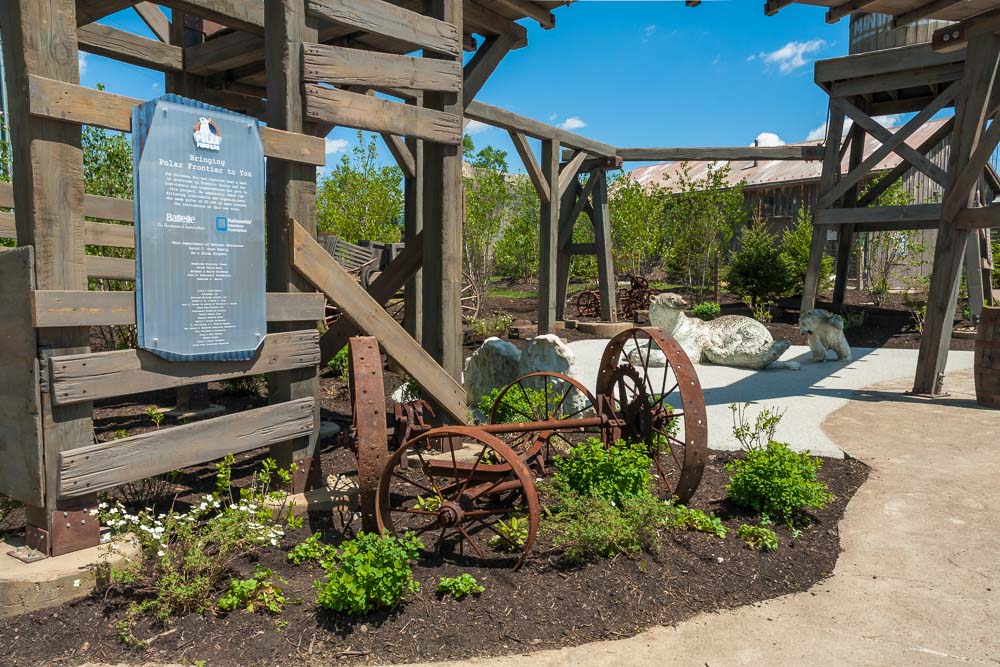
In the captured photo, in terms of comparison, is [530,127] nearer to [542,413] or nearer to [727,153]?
[727,153]

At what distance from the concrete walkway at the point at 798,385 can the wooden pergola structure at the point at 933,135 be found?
128 centimetres

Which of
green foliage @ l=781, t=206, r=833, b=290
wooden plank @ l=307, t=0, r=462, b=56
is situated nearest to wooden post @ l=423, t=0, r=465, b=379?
wooden plank @ l=307, t=0, r=462, b=56

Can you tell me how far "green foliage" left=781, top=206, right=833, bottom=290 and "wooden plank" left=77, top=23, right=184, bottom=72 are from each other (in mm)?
14912

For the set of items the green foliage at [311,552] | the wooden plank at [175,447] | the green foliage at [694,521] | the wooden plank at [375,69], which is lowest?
the green foliage at [311,552]

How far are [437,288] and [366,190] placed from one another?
14.9 metres

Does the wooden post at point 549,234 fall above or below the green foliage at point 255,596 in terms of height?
above

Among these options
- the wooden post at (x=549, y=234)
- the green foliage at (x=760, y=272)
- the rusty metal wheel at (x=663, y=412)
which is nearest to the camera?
the rusty metal wheel at (x=663, y=412)

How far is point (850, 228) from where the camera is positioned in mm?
15352

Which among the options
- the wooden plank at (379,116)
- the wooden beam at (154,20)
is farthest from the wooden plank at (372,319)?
the wooden beam at (154,20)

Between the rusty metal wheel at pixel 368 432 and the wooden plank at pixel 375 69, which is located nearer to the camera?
the rusty metal wheel at pixel 368 432

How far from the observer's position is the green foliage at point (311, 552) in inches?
151

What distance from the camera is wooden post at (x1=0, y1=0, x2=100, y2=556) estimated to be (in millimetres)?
3381

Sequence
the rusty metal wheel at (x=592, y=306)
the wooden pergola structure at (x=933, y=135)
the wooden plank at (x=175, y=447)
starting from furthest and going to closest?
the rusty metal wheel at (x=592, y=306) → the wooden pergola structure at (x=933, y=135) → the wooden plank at (x=175, y=447)

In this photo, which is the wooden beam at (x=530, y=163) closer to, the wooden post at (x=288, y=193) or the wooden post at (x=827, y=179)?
the wooden post at (x=827, y=179)
